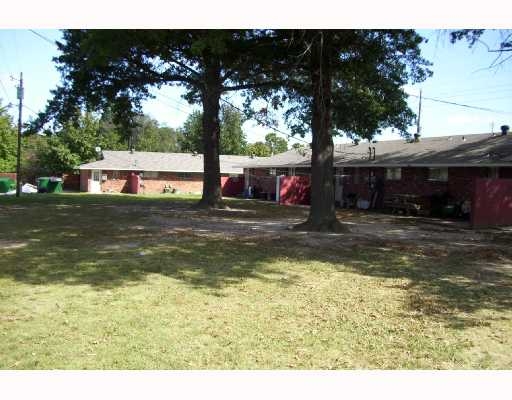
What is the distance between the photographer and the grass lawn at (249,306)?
4.47 metres

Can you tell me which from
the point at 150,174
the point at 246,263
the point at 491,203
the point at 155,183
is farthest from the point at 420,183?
the point at 150,174

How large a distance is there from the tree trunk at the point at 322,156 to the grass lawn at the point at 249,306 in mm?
3471

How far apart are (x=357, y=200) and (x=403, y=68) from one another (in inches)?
407

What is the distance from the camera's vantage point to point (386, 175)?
26.9 m

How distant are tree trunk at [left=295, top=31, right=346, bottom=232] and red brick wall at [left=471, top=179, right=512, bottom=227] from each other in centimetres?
582

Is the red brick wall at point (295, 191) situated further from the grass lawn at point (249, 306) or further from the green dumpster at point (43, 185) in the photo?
the green dumpster at point (43, 185)

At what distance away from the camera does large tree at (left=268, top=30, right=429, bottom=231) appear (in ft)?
47.7

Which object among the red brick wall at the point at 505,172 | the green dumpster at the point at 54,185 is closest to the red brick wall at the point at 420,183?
the red brick wall at the point at 505,172

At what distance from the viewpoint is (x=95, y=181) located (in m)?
45.1

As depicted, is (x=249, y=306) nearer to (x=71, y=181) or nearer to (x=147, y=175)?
(x=147, y=175)

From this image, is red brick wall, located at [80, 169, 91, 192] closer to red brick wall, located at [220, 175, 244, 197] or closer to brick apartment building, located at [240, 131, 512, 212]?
red brick wall, located at [220, 175, 244, 197]

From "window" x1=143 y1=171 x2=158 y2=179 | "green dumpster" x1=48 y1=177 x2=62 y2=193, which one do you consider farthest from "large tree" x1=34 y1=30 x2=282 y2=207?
"window" x1=143 y1=171 x2=158 y2=179
